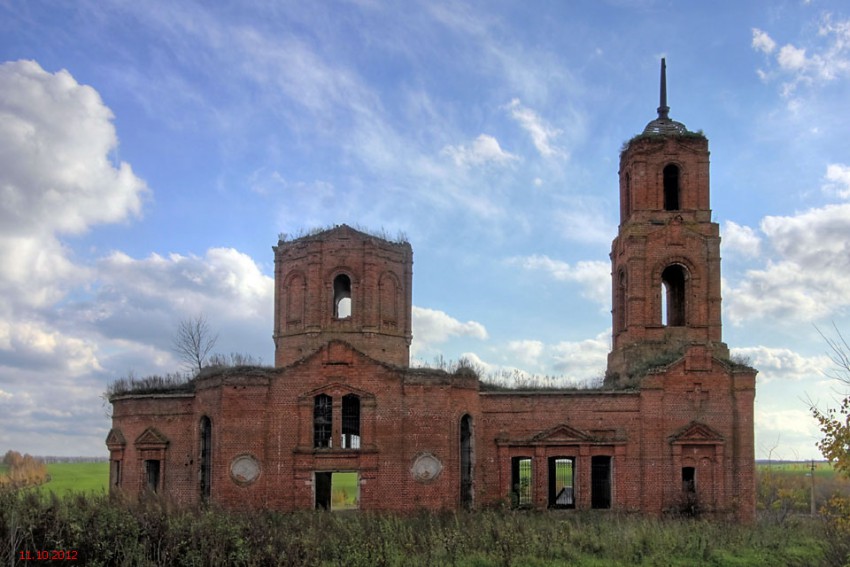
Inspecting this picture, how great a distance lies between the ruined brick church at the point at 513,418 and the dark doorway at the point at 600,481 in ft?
0.15

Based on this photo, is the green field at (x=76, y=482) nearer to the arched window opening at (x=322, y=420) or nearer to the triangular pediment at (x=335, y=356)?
the arched window opening at (x=322, y=420)

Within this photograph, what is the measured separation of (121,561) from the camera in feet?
49.5

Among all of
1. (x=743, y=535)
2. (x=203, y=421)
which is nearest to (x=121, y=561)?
(x=203, y=421)

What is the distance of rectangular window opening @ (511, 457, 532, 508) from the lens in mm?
23953

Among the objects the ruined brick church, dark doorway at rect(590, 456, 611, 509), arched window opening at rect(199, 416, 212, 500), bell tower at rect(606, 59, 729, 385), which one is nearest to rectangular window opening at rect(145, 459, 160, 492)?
the ruined brick church

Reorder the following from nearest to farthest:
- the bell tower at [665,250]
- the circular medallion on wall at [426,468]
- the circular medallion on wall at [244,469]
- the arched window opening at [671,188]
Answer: the circular medallion on wall at [244,469], the circular medallion on wall at [426,468], the bell tower at [665,250], the arched window opening at [671,188]

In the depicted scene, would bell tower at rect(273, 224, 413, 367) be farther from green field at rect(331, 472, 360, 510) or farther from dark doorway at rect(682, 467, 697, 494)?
dark doorway at rect(682, 467, 697, 494)

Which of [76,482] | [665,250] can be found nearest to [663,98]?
[665,250]

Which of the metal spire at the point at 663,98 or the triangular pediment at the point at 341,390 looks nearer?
the triangular pediment at the point at 341,390

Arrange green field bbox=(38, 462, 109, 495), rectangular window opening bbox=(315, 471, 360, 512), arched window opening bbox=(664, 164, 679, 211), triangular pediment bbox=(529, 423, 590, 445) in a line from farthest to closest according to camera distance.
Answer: arched window opening bbox=(664, 164, 679, 211) < triangular pediment bbox=(529, 423, 590, 445) < rectangular window opening bbox=(315, 471, 360, 512) < green field bbox=(38, 462, 109, 495)

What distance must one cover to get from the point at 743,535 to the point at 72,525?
1542 centimetres

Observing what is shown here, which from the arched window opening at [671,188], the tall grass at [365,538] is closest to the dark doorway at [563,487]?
the tall grass at [365,538]

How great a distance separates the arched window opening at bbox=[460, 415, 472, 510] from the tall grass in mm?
1385

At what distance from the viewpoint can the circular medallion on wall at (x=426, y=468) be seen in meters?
22.7
